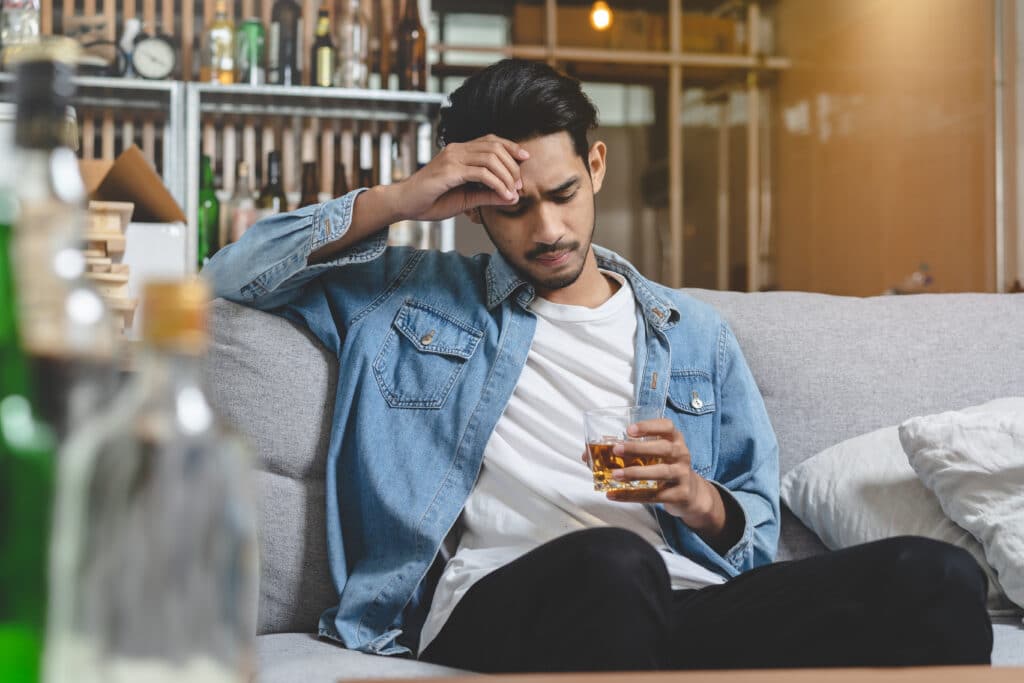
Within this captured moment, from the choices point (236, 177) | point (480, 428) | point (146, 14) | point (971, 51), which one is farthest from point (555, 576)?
point (971, 51)

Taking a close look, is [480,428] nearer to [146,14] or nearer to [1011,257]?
[146,14]

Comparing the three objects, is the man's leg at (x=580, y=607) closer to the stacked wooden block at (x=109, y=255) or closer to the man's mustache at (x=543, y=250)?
the man's mustache at (x=543, y=250)

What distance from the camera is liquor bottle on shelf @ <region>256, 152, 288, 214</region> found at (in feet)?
11.6

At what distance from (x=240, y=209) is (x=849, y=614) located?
2.72 metres

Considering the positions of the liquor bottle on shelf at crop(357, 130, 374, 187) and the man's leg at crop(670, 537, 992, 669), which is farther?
the liquor bottle on shelf at crop(357, 130, 374, 187)

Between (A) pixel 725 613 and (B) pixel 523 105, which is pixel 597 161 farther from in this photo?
(A) pixel 725 613

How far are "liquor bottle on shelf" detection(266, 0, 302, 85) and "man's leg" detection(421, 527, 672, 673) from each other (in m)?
2.69

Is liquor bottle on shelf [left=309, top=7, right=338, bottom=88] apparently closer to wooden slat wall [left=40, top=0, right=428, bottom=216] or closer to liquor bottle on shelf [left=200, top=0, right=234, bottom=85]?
wooden slat wall [left=40, top=0, right=428, bottom=216]

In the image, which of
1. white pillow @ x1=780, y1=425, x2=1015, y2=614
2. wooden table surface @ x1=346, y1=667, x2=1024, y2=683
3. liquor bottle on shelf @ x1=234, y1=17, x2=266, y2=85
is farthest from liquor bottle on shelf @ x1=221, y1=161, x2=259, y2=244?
wooden table surface @ x1=346, y1=667, x2=1024, y2=683

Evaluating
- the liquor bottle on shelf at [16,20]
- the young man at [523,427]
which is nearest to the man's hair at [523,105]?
the young man at [523,427]

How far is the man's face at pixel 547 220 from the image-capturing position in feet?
5.53

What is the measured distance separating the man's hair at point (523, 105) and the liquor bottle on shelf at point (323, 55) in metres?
1.87

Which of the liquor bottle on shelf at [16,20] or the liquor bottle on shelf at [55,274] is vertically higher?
the liquor bottle on shelf at [16,20]

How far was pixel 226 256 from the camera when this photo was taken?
169cm
